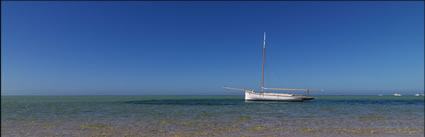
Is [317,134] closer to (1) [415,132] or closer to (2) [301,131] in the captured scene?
(2) [301,131]

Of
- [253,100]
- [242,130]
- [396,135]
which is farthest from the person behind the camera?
[253,100]

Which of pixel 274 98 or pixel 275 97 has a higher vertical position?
pixel 275 97

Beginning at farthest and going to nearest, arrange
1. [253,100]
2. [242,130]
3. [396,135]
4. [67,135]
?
[253,100] < [242,130] < [67,135] < [396,135]

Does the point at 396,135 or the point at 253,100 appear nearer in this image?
the point at 396,135

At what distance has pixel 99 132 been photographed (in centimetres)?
1343

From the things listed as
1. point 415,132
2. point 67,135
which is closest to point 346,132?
point 415,132

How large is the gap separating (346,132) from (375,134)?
137 cm

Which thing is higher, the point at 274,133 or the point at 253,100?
the point at 274,133

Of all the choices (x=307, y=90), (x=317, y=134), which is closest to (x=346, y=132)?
(x=317, y=134)

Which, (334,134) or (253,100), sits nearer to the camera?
(334,134)

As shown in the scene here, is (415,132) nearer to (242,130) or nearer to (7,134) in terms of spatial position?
(242,130)

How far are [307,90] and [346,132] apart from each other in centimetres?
5077

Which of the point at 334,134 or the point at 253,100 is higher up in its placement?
the point at 334,134

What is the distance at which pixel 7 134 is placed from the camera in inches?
510
